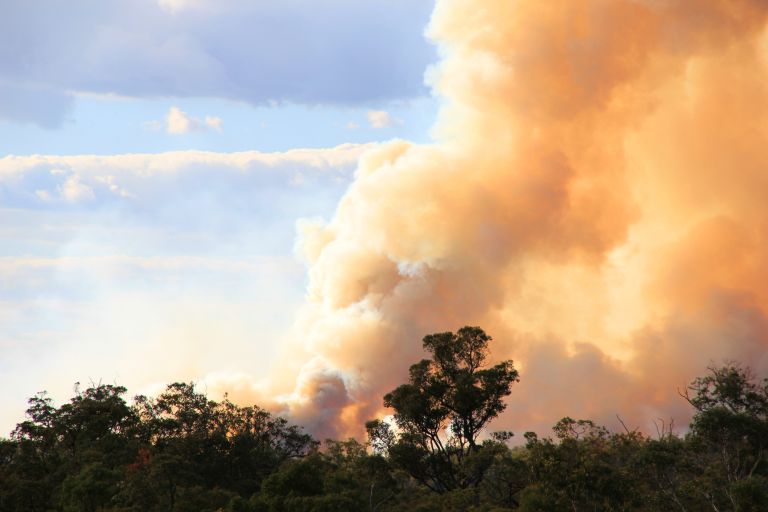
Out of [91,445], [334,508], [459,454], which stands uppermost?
[91,445]

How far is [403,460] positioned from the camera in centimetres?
6756

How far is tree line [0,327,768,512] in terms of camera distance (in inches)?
A: 2076

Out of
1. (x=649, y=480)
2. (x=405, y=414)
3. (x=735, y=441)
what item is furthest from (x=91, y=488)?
(x=735, y=441)

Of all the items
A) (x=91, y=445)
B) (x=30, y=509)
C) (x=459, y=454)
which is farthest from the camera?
(x=91, y=445)

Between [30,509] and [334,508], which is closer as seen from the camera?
[334,508]

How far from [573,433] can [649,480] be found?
33.9 meters

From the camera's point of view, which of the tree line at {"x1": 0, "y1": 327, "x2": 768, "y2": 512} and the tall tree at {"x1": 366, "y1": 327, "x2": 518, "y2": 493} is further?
the tall tree at {"x1": 366, "y1": 327, "x2": 518, "y2": 493}

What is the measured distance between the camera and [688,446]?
197 feet

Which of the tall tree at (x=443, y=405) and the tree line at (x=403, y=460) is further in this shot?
the tall tree at (x=443, y=405)

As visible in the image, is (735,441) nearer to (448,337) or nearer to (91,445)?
(448,337)

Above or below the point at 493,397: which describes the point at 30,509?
below

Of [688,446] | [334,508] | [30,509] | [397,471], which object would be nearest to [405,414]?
[397,471]

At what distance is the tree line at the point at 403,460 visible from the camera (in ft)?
173

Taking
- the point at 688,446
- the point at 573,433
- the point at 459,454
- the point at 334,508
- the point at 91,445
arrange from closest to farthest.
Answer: the point at 334,508, the point at 688,446, the point at 459,454, the point at 91,445, the point at 573,433
